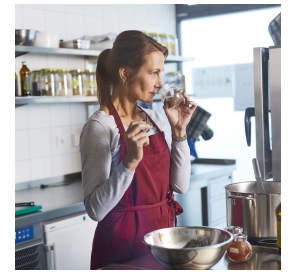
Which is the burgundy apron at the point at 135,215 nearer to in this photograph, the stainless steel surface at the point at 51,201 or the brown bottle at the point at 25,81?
the stainless steel surface at the point at 51,201

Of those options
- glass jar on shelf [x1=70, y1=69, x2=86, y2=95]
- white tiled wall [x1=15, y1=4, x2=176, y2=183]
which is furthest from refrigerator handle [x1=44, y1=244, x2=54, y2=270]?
glass jar on shelf [x1=70, y1=69, x2=86, y2=95]

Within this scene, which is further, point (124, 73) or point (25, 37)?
point (25, 37)

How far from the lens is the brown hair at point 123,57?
170 cm

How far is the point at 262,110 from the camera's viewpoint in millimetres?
2168

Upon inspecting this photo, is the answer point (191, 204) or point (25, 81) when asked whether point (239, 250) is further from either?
point (191, 204)

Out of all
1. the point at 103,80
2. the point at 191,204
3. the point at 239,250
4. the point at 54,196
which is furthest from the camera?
the point at 191,204

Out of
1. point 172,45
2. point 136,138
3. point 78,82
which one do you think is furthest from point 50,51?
point 136,138

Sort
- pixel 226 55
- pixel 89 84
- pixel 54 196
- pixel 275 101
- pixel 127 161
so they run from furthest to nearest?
pixel 226 55 → pixel 89 84 → pixel 54 196 → pixel 275 101 → pixel 127 161

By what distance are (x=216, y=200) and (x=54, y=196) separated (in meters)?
1.26

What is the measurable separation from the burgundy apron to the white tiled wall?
1.39 m

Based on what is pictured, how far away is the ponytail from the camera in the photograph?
5.73 feet

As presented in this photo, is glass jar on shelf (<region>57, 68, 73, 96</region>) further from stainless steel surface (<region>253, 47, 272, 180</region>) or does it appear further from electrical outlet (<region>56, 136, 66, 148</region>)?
stainless steel surface (<region>253, 47, 272, 180</region>)
